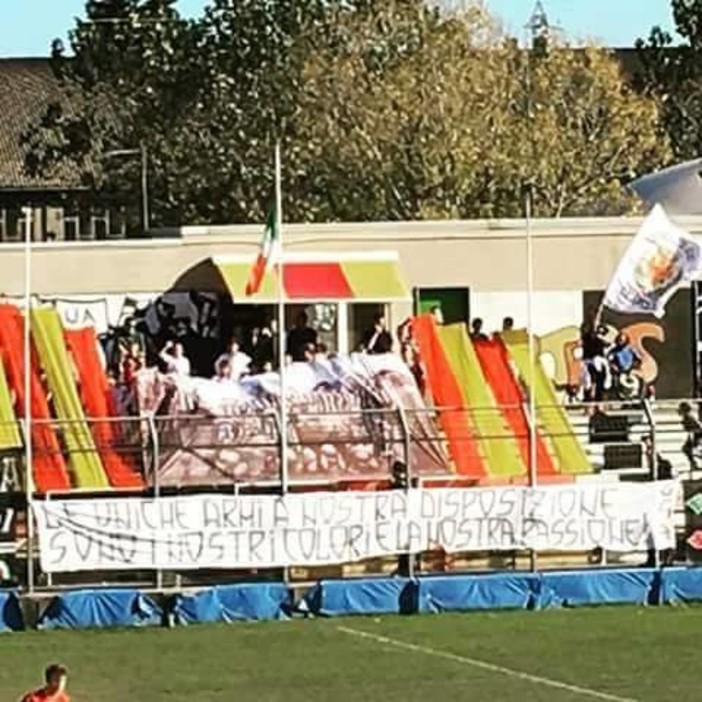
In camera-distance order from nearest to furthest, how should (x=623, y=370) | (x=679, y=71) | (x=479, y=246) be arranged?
(x=623, y=370) < (x=479, y=246) < (x=679, y=71)

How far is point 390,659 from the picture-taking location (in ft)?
89.1

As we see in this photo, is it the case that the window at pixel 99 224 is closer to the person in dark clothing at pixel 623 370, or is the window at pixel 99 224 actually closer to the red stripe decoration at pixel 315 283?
the red stripe decoration at pixel 315 283

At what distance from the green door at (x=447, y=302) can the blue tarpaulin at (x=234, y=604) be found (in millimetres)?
14072

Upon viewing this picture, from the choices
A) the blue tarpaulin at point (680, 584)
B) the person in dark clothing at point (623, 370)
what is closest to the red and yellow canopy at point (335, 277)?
the person in dark clothing at point (623, 370)

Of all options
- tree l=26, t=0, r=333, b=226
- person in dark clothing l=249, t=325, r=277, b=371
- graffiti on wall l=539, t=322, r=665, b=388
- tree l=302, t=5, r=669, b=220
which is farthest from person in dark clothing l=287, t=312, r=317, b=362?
tree l=26, t=0, r=333, b=226

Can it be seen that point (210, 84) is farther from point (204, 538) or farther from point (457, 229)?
point (204, 538)

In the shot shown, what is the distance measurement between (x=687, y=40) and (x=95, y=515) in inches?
2415

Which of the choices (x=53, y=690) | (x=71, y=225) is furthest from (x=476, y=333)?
(x=71, y=225)

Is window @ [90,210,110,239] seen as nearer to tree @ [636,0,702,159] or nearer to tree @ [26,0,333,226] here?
tree @ [26,0,333,226]

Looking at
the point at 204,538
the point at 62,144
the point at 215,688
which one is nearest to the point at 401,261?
the point at 204,538

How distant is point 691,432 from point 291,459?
5.58m

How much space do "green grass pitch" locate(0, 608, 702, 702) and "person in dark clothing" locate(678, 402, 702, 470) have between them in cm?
342

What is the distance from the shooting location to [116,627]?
3022 centimetres

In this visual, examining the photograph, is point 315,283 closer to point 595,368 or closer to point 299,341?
point 299,341
